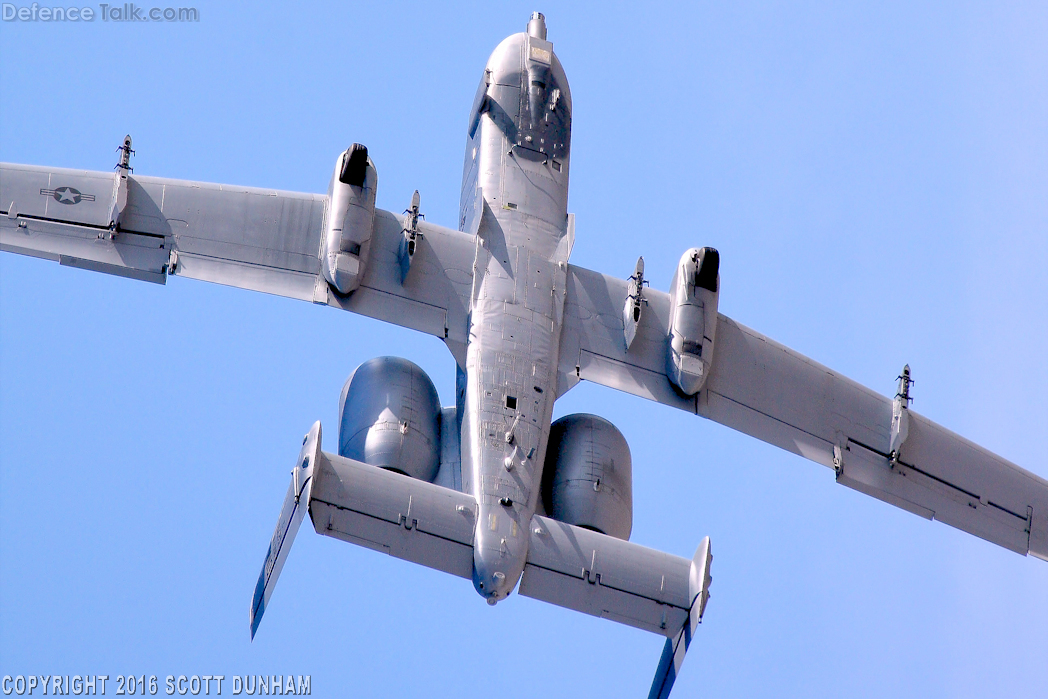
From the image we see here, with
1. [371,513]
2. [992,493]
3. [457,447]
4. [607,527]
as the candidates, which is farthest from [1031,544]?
[371,513]

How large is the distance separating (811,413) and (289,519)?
425 inches

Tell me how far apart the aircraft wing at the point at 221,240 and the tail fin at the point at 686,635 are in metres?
6.12

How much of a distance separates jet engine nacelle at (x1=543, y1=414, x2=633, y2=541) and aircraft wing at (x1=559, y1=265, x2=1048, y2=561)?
1112mm

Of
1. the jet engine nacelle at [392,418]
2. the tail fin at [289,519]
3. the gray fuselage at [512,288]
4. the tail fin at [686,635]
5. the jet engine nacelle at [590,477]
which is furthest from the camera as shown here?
the jet engine nacelle at [590,477]

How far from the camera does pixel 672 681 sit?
2616 cm

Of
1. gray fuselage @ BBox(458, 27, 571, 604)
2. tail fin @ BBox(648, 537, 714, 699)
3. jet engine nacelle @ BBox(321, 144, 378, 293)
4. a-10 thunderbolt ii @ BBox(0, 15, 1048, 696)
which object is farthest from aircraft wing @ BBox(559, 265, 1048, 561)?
tail fin @ BBox(648, 537, 714, 699)

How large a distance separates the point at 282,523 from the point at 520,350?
5.48m

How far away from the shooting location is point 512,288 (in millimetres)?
29812

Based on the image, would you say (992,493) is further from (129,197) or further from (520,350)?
(129,197)

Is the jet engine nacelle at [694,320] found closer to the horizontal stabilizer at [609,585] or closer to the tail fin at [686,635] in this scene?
the tail fin at [686,635]

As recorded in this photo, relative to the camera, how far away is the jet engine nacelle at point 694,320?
30250mm

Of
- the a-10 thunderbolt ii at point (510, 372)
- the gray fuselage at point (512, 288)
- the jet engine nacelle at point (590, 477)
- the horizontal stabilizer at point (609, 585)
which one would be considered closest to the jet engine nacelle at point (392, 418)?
the a-10 thunderbolt ii at point (510, 372)

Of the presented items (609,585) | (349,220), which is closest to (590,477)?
(609,585)

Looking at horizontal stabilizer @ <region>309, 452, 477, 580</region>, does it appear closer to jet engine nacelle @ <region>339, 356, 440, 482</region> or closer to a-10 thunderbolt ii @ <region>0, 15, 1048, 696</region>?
a-10 thunderbolt ii @ <region>0, 15, 1048, 696</region>
